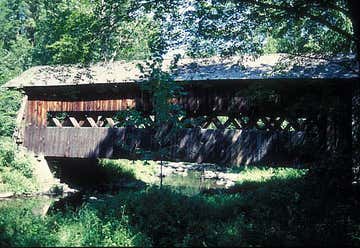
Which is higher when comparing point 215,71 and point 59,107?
point 215,71

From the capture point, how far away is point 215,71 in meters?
12.2

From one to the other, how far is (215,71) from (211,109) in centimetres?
129

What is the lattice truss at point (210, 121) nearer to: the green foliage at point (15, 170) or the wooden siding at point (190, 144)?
the wooden siding at point (190, 144)

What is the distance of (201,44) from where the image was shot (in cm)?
1039

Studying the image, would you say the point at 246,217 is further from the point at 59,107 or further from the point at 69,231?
the point at 59,107

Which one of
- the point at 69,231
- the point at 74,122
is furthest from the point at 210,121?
the point at 69,231

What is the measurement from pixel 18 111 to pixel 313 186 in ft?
38.4

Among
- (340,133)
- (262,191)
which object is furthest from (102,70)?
(340,133)

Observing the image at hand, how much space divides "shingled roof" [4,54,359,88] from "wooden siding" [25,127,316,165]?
1.80 meters

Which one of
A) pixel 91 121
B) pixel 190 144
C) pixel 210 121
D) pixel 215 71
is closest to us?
pixel 215 71

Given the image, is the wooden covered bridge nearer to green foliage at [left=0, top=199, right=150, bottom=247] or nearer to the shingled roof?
the shingled roof

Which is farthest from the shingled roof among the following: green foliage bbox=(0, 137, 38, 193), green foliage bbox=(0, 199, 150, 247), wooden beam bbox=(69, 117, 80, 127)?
green foliage bbox=(0, 199, 150, 247)

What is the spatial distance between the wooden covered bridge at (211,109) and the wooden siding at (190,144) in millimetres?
31

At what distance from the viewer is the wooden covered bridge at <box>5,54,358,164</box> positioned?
1073 cm
